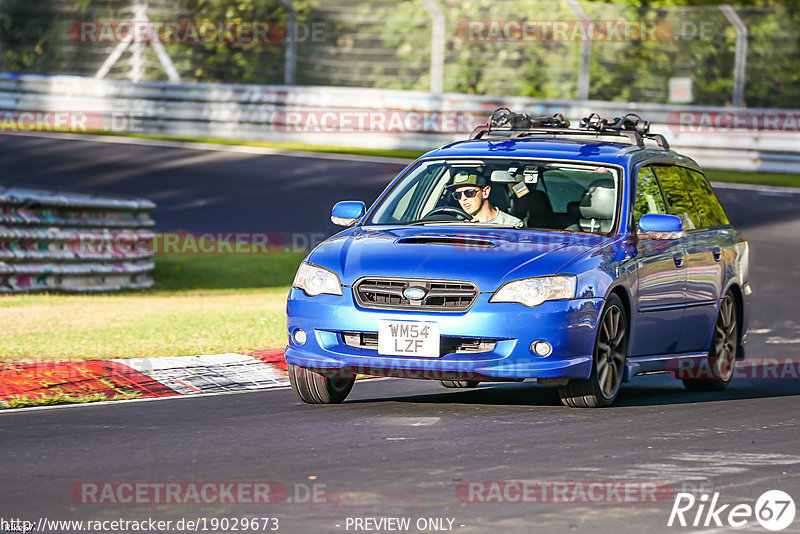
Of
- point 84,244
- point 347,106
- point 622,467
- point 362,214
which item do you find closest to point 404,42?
point 347,106

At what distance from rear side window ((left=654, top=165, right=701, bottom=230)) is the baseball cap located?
1.39 m

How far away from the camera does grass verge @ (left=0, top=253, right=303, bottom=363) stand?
11586 millimetres

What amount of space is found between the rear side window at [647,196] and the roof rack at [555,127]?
1.57 feet

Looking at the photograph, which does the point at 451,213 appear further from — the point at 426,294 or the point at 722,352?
the point at 722,352

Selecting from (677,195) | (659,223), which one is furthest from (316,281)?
(677,195)

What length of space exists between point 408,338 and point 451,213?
57.6 inches

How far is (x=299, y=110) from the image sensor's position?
99.1 ft

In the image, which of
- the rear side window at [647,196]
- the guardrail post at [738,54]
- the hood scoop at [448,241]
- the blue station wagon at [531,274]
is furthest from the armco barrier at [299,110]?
the hood scoop at [448,241]

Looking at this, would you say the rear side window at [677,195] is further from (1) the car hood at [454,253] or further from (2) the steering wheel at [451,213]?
(2) the steering wheel at [451,213]

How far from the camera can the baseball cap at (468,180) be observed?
988cm

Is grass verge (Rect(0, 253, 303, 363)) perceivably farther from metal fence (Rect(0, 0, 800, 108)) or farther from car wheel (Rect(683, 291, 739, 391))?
metal fence (Rect(0, 0, 800, 108))

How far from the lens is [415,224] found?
968 cm

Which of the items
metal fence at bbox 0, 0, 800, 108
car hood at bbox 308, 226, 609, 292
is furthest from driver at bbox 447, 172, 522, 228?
metal fence at bbox 0, 0, 800, 108

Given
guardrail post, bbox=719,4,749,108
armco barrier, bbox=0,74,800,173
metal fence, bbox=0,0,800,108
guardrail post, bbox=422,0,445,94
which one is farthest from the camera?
guardrail post, bbox=422,0,445,94
